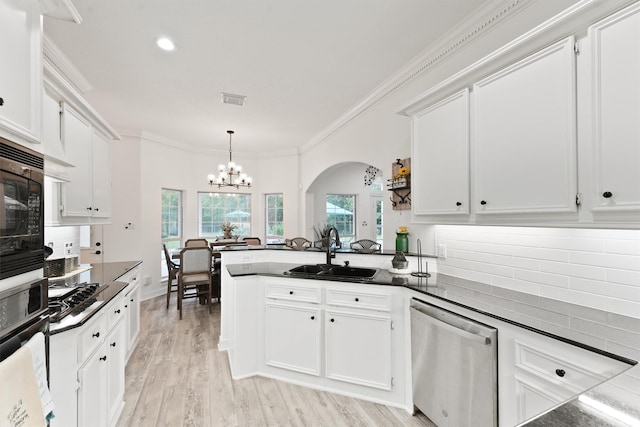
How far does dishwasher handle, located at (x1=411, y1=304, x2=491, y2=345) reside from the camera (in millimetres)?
1483

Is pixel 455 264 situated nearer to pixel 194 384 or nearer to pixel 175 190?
pixel 194 384

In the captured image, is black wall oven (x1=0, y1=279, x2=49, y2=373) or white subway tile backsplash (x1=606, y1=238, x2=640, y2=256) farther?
white subway tile backsplash (x1=606, y1=238, x2=640, y2=256)

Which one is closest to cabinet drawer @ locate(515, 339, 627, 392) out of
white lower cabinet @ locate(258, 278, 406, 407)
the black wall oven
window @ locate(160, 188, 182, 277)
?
white lower cabinet @ locate(258, 278, 406, 407)

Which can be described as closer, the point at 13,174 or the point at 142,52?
the point at 13,174

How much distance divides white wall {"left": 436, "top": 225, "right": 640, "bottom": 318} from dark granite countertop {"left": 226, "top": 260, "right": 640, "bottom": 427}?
0.06 m

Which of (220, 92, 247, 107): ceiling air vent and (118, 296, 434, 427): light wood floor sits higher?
(220, 92, 247, 107): ceiling air vent

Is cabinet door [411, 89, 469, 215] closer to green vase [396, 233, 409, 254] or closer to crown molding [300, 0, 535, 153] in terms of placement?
green vase [396, 233, 409, 254]

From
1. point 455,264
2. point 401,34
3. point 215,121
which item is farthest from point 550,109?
point 215,121

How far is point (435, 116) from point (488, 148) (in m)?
0.55

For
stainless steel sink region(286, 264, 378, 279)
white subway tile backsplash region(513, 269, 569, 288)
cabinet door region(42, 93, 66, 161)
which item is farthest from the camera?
stainless steel sink region(286, 264, 378, 279)

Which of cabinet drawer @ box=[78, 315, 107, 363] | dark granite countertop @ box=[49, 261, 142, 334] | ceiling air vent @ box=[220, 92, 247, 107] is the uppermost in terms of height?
ceiling air vent @ box=[220, 92, 247, 107]

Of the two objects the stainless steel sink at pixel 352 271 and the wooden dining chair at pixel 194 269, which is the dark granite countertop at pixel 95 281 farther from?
the stainless steel sink at pixel 352 271

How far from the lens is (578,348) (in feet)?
3.70

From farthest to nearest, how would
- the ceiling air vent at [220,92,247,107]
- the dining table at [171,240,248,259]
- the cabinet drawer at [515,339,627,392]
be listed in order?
the dining table at [171,240,248,259], the ceiling air vent at [220,92,247,107], the cabinet drawer at [515,339,627,392]
